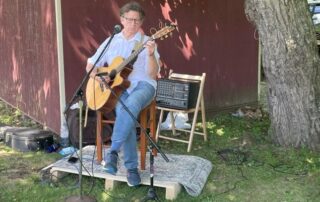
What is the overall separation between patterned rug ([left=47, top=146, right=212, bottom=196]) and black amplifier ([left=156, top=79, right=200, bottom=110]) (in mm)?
961

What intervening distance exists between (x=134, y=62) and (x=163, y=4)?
2.36 meters

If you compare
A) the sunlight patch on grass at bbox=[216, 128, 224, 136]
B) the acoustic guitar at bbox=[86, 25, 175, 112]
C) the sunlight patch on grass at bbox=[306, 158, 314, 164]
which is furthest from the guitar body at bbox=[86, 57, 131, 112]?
the sunlight patch on grass at bbox=[216, 128, 224, 136]

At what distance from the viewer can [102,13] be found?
6367mm

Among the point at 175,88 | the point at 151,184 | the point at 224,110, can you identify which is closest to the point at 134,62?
the point at 151,184

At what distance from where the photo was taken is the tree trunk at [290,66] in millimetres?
5402

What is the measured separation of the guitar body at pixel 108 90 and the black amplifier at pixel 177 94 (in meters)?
1.45

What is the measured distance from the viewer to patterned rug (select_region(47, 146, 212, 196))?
4.66m

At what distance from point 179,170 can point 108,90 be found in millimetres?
1038

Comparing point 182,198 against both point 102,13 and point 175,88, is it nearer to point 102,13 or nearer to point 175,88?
point 175,88

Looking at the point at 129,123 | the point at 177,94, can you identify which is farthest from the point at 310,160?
the point at 129,123

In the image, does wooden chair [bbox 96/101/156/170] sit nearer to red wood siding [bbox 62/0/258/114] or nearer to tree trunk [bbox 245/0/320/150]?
red wood siding [bbox 62/0/258/114]

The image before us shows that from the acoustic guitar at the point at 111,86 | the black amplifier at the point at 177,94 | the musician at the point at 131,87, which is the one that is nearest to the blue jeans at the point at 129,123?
the musician at the point at 131,87

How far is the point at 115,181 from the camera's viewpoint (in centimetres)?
478

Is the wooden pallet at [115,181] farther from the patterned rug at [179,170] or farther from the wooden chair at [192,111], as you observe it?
the wooden chair at [192,111]
